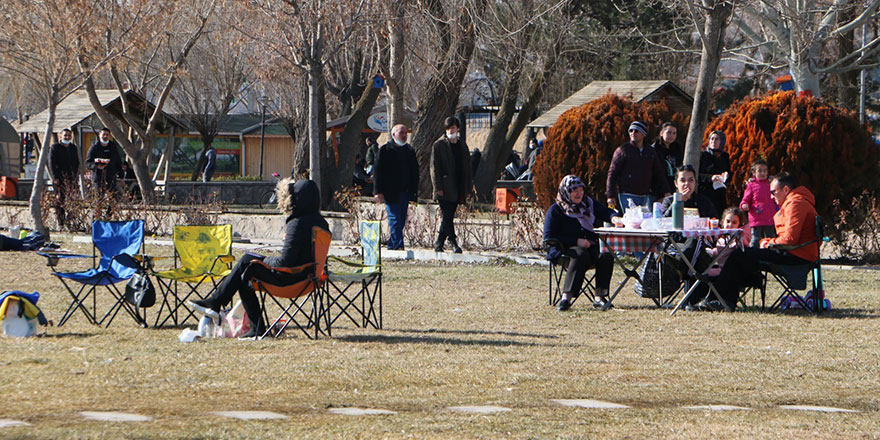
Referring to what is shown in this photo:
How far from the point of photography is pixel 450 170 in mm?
15633

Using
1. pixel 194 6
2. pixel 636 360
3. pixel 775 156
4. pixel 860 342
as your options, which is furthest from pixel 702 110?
pixel 194 6

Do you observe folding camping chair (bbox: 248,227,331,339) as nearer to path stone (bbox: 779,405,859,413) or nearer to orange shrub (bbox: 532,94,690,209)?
path stone (bbox: 779,405,859,413)

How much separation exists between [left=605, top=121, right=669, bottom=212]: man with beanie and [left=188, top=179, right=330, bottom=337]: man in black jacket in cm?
531

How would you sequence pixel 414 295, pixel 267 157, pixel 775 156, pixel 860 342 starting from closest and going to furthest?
pixel 860 342 < pixel 414 295 < pixel 775 156 < pixel 267 157

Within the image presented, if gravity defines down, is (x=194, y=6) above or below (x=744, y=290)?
above

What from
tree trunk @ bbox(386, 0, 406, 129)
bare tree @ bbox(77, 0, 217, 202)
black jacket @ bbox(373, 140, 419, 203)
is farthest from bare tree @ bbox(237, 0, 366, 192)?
black jacket @ bbox(373, 140, 419, 203)

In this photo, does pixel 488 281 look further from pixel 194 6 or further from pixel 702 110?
pixel 194 6

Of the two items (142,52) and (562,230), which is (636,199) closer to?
(562,230)

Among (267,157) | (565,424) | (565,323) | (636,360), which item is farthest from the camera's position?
(267,157)

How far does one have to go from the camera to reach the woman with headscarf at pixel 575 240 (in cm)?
1098

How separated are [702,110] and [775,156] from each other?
1.23 meters

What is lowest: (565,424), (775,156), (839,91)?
(565,424)

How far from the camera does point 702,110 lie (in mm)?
15938

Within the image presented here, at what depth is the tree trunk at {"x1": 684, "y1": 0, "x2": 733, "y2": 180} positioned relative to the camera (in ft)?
51.8
